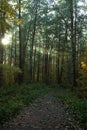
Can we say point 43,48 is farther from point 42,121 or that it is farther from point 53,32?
point 42,121

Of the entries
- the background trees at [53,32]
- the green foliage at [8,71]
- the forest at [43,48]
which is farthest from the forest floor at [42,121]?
the background trees at [53,32]

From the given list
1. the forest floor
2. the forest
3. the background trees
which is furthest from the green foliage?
the forest floor

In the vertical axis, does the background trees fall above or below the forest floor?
above

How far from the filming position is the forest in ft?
44.9

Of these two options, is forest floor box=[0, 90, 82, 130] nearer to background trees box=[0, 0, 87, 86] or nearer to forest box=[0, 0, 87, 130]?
forest box=[0, 0, 87, 130]

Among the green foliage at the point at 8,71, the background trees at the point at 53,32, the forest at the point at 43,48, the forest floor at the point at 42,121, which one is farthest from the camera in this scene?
the background trees at the point at 53,32

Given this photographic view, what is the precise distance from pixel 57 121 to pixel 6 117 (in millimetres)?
2171

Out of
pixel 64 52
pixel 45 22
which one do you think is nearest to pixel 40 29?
pixel 45 22

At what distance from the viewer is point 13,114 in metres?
11.9

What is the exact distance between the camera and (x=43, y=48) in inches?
2088

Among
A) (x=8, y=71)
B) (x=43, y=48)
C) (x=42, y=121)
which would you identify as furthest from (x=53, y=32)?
(x=42, y=121)

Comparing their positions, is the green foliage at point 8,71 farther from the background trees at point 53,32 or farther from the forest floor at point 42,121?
the forest floor at point 42,121

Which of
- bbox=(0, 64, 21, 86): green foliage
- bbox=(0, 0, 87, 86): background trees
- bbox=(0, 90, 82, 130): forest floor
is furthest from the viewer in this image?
bbox=(0, 0, 87, 86): background trees

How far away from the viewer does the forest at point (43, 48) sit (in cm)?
1370
